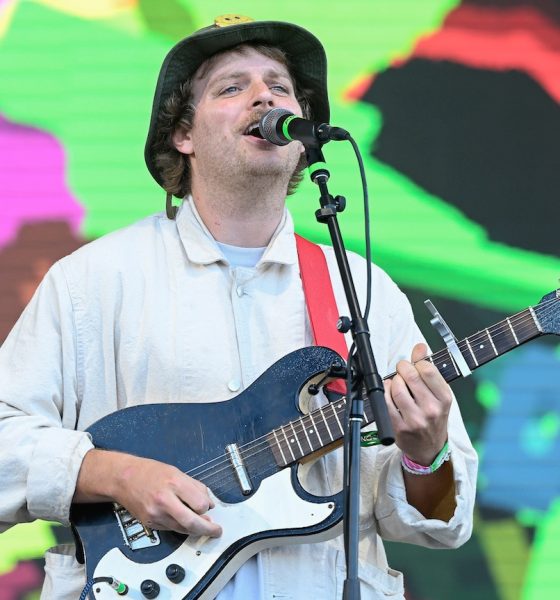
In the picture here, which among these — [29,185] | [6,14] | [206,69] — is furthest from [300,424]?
[6,14]

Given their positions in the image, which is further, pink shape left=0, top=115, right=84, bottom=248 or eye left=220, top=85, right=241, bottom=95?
pink shape left=0, top=115, right=84, bottom=248

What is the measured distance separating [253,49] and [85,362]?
1.08 m

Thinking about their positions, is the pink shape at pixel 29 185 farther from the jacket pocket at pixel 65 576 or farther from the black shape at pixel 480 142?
the jacket pocket at pixel 65 576

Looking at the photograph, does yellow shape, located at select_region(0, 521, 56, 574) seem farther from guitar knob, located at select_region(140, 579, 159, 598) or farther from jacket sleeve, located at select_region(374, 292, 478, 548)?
jacket sleeve, located at select_region(374, 292, 478, 548)

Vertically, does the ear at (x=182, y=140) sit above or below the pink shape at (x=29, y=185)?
above

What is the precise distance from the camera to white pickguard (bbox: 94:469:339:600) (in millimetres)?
2650

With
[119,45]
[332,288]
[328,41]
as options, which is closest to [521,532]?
[332,288]

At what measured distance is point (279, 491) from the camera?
8.96ft

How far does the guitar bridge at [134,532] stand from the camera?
2697 mm

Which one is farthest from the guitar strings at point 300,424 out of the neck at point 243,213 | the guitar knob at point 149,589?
the neck at point 243,213

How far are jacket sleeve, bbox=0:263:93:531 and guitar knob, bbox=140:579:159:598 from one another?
27 centimetres

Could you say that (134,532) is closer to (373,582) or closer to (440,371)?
(373,582)

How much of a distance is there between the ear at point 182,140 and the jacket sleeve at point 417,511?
1.11 meters

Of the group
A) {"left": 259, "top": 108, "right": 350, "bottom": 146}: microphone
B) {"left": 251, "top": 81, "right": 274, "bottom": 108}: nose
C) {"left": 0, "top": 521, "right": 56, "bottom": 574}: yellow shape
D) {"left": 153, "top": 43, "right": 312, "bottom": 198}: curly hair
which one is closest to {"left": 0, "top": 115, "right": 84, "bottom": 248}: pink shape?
{"left": 153, "top": 43, "right": 312, "bottom": 198}: curly hair
